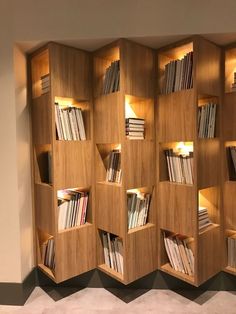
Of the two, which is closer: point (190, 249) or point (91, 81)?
point (190, 249)

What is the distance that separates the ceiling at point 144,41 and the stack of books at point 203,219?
143 cm

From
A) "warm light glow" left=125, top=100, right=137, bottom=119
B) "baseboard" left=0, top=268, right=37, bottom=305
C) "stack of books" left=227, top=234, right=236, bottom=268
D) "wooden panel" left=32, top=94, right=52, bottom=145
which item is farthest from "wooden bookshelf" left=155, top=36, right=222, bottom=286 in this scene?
"baseboard" left=0, top=268, right=37, bottom=305

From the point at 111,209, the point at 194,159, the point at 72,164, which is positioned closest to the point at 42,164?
the point at 72,164

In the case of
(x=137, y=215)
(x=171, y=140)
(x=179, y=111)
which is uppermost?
Result: (x=179, y=111)

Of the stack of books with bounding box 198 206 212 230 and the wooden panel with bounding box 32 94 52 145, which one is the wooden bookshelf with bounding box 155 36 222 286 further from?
the wooden panel with bounding box 32 94 52 145

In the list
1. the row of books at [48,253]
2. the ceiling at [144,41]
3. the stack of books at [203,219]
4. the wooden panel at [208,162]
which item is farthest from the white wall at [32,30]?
the stack of books at [203,219]

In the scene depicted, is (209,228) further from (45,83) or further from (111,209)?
(45,83)

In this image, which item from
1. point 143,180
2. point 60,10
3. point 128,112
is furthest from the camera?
point 128,112

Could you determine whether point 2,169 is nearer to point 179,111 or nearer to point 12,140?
point 12,140

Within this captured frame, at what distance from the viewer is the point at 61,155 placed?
7.00ft

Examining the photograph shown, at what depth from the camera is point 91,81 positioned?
7.73ft

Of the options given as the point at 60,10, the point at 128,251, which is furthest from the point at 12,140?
the point at 128,251

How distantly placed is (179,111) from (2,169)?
5.16 feet

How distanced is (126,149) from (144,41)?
3.02 ft
